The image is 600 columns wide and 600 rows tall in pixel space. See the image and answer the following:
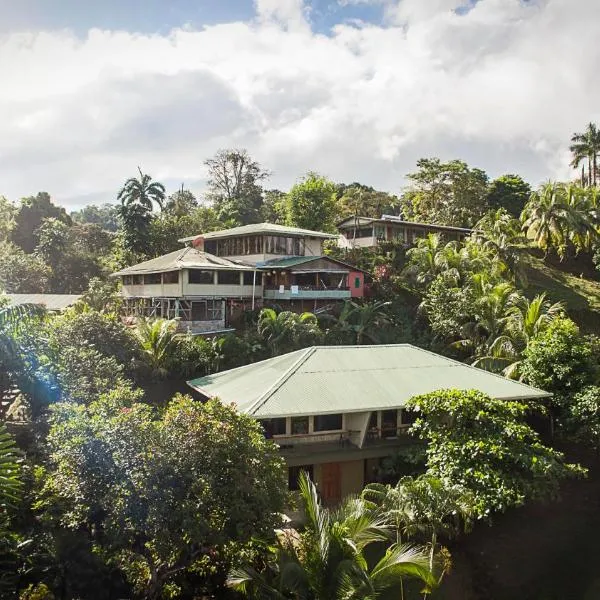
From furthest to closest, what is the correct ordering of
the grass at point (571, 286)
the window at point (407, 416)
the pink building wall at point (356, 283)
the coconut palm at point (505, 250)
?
1. the grass at point (571, 286)
2. the coconut palm at point (505, 250)
3. the pink building wall at point (356, 283)
4. the window at point (407, 416)

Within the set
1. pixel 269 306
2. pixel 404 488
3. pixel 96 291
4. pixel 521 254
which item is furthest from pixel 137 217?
pixel 404 488

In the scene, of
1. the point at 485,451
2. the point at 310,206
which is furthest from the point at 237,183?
the point at 485,451

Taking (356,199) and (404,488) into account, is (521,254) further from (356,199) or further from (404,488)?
(404,488)

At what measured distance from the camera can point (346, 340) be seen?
34.0 meters

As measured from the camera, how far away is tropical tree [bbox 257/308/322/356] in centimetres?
3041

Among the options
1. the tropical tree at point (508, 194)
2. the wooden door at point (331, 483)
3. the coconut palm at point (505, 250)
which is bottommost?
the wooden door at point (331, 483)

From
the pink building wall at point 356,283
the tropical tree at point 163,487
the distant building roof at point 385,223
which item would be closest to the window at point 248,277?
the pink building wall at point 356,283

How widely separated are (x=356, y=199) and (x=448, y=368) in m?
39.2

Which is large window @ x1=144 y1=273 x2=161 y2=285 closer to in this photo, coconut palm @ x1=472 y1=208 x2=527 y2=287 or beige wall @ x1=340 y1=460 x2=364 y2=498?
Answer: beige wall @ x1=340 y1=460 x2=364 y2=498

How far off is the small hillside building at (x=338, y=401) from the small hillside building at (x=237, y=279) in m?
12.1

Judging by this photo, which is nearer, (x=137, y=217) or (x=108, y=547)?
(x=108, y=547)

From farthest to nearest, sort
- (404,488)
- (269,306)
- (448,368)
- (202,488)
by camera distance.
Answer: (269,306) < (448,368) < (404,488) < (202,488)

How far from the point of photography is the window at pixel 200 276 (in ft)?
108

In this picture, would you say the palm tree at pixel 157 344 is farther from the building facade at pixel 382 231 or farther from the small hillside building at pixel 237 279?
the building facade at pixel 382 231
